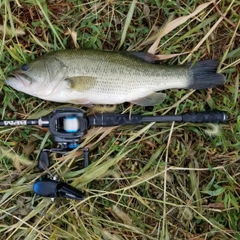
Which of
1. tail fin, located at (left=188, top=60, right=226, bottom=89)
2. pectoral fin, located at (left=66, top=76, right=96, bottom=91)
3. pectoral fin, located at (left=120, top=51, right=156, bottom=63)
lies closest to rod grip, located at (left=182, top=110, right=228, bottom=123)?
tail fin, located at (left=188, top=60, right=226, bottom=89)

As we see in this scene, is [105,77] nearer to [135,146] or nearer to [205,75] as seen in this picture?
[135,146]

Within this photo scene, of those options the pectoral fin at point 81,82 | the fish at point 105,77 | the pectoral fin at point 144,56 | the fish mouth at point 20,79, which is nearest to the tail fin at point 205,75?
the fish at point 105,77

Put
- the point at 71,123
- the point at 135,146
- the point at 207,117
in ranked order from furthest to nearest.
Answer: the point at 135,146 < the point at 207,117 < the point at 71,123

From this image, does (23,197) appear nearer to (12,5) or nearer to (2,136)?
(2,136)

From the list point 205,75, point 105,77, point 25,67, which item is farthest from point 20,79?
point 205,75

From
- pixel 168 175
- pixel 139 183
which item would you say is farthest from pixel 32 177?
pixel 168 175

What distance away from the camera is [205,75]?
3080 millimetres

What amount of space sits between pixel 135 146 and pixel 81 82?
27.2 inches

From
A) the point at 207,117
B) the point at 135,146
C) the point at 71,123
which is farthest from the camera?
the point at 135,146

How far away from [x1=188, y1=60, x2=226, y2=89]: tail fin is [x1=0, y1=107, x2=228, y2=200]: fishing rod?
224mm

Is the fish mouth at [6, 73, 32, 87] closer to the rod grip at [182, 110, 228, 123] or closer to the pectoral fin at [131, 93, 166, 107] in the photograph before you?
the pectoral fin at [131, 93, 166, 107]

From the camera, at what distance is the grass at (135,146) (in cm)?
313

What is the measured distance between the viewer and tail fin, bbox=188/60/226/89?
307 centimetres

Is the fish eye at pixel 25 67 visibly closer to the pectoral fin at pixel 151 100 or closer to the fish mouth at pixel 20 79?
the fish mouth at pixel 20 79
